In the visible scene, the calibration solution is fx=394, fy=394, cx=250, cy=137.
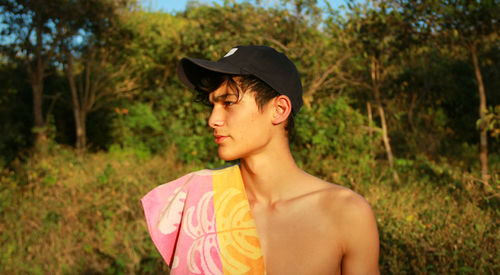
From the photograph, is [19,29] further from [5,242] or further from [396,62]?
[396,62]

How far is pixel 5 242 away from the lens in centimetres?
475

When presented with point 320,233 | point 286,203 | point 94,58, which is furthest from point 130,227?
point 94,58

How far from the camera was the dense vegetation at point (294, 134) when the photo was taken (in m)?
4.09

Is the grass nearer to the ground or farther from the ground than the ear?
nearer to the ground

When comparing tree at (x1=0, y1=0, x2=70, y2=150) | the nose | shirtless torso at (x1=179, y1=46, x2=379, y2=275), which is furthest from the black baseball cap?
tree at (x1=0, y1=0, x2=70, y2=150)

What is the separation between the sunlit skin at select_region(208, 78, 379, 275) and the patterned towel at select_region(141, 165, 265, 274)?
5 centimetres

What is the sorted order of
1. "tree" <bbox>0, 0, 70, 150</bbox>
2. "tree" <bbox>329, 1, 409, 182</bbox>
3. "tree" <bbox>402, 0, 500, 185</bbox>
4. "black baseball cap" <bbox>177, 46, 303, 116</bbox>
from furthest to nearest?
"tree" <bbox>0, 0, 70, 150</bbox>
"tree" <bbox>329, 1, 409, 182</bbox>
"tree" <bbox>402, 0, 500, 185</bbox>
"black baseball cap" <bbox>177, 46, 303, 116</bbox>

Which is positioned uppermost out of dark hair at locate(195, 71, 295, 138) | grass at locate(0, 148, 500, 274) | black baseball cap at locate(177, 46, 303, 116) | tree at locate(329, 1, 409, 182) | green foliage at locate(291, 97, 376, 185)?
tree at locate(329, 1, 409, 182)

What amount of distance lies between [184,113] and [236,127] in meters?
6.59

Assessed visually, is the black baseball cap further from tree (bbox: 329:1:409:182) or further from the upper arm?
tree (bbox: 329:1:409:182)

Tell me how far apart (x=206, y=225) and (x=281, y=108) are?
1.78 ft

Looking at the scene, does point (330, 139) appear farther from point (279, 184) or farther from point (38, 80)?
point (38, 80)

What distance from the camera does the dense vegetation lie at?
13.4ft

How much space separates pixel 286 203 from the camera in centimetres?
145
